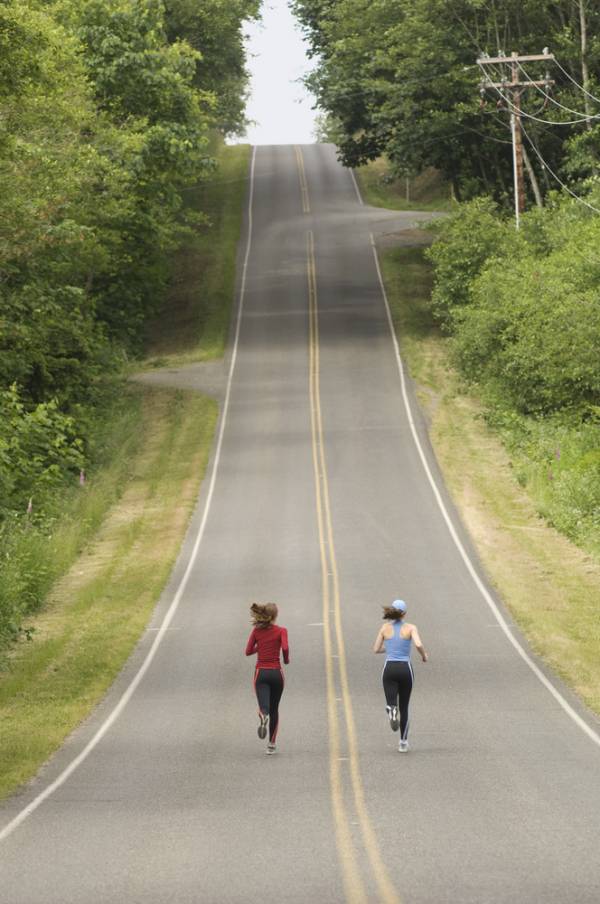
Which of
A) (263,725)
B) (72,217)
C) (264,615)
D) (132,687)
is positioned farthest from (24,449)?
(263,725)

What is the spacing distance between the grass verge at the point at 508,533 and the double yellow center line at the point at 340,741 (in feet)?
11.8

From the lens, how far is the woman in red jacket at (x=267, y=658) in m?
16.1

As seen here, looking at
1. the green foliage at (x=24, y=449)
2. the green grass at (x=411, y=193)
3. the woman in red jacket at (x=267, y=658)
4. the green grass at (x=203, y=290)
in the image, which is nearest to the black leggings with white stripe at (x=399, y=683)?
the woman in red jacket at (x=267, y=658)

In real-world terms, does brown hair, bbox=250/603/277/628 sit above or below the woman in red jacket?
above

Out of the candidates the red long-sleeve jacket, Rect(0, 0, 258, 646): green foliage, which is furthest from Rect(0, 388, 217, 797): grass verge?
the red long-sleeve jacket

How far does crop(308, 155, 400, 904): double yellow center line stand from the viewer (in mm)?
10453

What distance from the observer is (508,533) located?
3347cm

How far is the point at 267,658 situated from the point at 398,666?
1.62 meters

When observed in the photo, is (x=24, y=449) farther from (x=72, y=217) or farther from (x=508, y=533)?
(x=72, y=217)

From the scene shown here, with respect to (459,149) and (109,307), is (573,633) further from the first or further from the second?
(459,149)

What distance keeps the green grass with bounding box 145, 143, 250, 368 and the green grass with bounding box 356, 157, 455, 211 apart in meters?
8.86

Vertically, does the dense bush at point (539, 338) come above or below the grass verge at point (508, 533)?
above

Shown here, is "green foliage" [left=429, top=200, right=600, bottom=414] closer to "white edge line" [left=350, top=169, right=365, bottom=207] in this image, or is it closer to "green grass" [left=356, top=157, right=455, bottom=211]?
"green grass" [left=356, top=157, right=455, bottom=211]

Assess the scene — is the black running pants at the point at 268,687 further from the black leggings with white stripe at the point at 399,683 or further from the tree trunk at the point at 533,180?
the tree trunk at the point at 533,180
